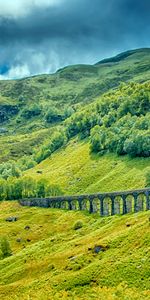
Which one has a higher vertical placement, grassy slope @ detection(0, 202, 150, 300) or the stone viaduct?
the stone viaduct

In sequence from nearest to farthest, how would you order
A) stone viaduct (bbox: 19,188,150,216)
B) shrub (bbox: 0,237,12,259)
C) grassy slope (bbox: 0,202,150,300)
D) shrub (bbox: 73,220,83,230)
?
grassy slope (bbox: 0,202,150,300) < shrub (bbox: 0,237,12,259) < stone viaduct (bbox: 19,188,150,216) < shrub (bbox: 73,220,83,230)

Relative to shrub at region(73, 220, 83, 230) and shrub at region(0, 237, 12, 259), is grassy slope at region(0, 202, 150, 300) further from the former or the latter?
shrub at region(0, 237, 12, 259)

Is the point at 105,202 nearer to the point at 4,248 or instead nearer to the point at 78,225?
the point at 78,225

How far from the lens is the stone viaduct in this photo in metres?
141

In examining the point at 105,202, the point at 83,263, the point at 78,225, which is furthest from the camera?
the point at 105,202

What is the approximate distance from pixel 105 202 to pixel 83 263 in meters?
71.4

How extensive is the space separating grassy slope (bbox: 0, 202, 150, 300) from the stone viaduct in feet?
24.6

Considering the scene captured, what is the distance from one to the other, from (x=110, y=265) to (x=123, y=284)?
29.2 feet

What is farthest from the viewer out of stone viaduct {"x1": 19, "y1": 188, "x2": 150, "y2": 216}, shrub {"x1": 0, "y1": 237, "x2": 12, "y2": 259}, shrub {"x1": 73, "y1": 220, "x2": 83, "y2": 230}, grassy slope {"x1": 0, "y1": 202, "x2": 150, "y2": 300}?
shrub {"x1": 73, "y1": 220, "x2": 83, "y2": 230}

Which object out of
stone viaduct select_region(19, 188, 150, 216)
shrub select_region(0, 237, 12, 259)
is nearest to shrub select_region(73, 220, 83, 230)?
stone viaduct select_region(19, 188, 150, 216)

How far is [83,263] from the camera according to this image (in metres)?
100

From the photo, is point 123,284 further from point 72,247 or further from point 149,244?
point 72,247

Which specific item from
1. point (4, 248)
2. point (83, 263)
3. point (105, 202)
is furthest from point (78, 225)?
point (83, 263)

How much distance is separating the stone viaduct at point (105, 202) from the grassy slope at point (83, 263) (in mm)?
7501
